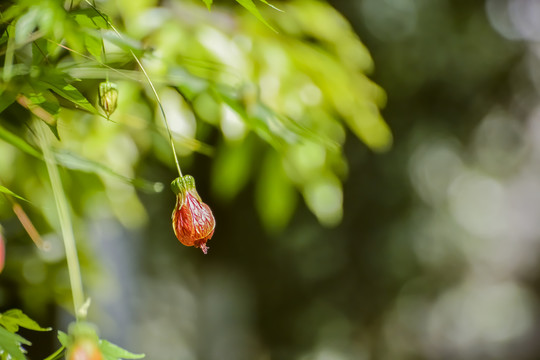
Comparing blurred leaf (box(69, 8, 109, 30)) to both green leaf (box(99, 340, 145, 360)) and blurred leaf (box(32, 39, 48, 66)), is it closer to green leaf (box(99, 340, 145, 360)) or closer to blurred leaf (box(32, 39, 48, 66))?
blurred leaf (box(32, 39, 48, 66))

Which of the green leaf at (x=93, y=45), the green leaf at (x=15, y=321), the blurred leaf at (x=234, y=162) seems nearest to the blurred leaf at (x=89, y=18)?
the green leaf at (x=93, y=45)

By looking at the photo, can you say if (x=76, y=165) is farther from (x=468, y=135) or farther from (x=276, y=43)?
(x=468, y=135)

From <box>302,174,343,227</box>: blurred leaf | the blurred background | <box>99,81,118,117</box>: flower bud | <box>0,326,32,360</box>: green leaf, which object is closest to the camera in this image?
<box>0,326,32,360</box>: green leaf

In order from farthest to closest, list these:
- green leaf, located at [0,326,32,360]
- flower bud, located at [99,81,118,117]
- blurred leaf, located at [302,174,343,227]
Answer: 1. blurred leaf, located at [302,174,343,227]
2. flower bud, located at [99,81,118,117]
3. green leaf, located at [0,326,32,360]

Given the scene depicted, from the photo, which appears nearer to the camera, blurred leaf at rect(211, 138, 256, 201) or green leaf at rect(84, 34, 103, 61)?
green leaf at rect(84, 34, 103, 61)

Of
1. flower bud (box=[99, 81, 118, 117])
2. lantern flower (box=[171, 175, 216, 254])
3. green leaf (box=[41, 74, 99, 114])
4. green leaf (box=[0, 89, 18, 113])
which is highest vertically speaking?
green leaf (box=[41, 74, 99, 114])

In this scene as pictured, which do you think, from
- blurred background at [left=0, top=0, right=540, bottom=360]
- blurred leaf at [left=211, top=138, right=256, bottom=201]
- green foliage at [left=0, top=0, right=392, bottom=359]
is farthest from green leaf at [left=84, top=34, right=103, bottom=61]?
blurred background at [left=0, top=0, right=540, bottom=360]

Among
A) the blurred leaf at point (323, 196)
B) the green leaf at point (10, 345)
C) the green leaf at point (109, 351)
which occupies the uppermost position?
the green leaf at point (10, 345)

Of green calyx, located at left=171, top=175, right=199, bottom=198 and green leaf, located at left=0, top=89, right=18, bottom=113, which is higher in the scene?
green leaf, located at left=0, top=89, right=18, bottom=113

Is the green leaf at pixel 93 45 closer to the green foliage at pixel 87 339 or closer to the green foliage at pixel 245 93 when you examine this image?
the green foliage at pixel 245 93
